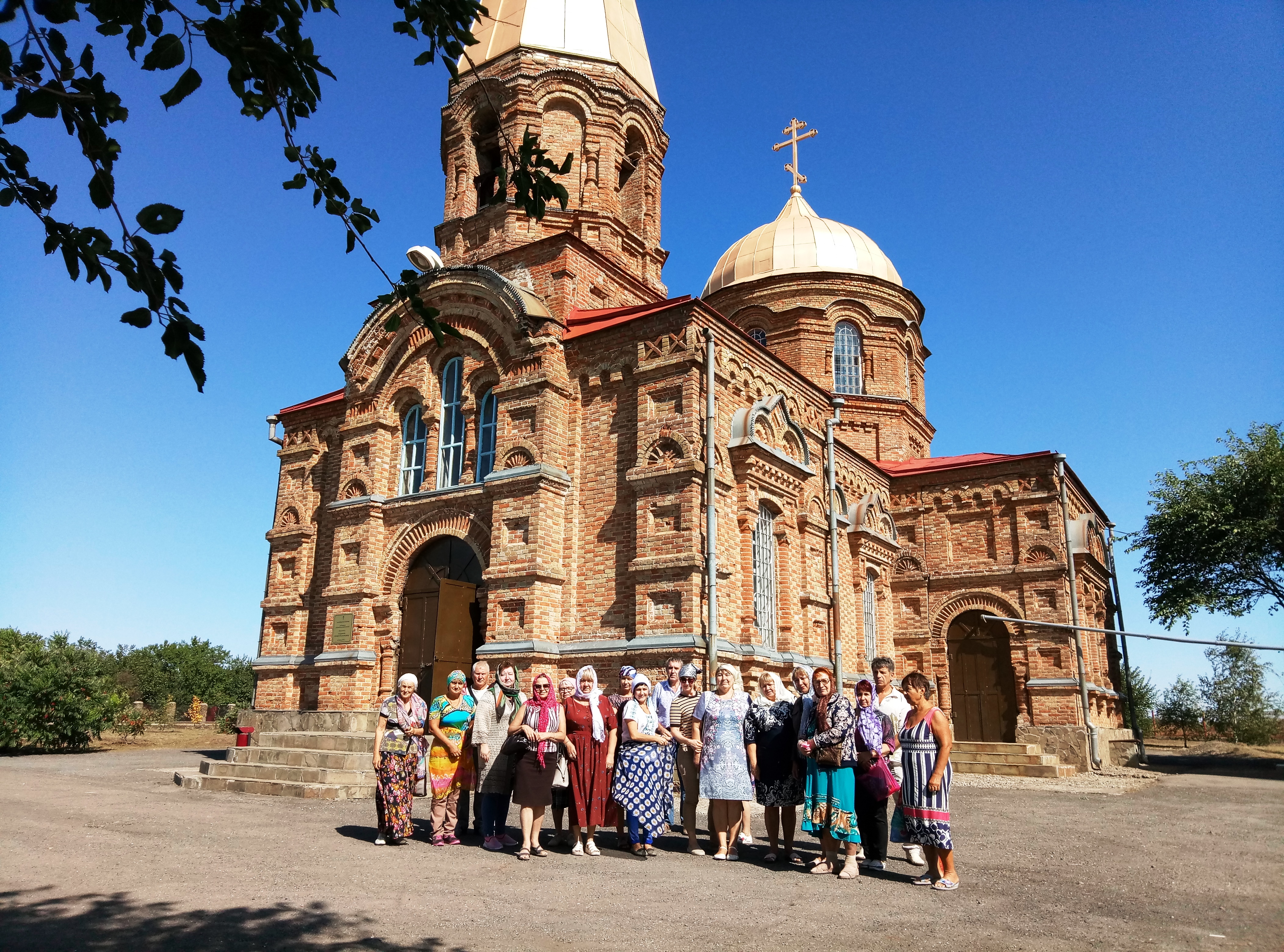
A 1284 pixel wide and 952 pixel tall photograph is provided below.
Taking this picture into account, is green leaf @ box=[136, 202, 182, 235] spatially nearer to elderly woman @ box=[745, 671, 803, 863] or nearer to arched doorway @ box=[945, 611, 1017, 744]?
elderly woman @ box=[745, 671, 803, 863]

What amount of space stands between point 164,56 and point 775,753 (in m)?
6.72

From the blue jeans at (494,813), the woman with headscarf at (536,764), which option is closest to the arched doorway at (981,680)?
the blue jeans at (494,813)

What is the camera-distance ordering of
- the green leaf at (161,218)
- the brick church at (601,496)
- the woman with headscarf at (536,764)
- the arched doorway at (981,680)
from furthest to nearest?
the arched doorway at (981,680) < the brick church at (601,496) < the woman with headscarf at (536,764) < the green leaf at (161,218)

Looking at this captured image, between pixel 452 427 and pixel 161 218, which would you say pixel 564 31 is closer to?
pixel 452 427

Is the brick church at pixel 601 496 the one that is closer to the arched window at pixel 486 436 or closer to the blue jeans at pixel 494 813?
the arched window at pixel 486 436

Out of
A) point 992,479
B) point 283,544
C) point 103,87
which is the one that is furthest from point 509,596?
point 992,479

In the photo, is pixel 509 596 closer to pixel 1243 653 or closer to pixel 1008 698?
pixel 1008 698

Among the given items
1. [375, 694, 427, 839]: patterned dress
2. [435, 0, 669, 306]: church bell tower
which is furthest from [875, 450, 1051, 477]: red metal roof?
[375, 694, 427, 839]: patterned dress

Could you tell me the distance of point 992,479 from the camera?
21188 millimetres

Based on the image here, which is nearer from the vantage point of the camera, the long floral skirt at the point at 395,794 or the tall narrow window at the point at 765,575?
the long floral skirt at the point at 395,794

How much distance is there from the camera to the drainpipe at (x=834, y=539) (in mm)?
16656

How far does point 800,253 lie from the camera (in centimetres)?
2589

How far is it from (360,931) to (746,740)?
3827mm

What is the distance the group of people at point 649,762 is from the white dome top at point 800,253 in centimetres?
1912
